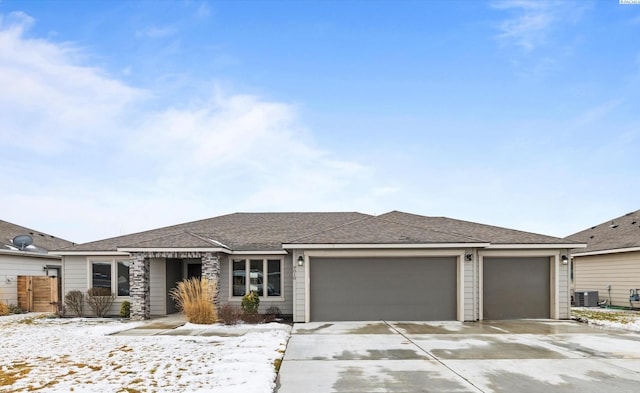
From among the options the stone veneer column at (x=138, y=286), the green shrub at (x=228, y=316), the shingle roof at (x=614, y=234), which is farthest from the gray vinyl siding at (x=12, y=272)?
the shingle roof at (x=614, y=234)

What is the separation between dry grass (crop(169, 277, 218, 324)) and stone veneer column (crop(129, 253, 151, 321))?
1.61 m

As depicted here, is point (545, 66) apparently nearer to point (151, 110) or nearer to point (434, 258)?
point (434, 258)

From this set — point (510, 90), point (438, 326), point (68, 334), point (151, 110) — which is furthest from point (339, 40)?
point (68, 334)

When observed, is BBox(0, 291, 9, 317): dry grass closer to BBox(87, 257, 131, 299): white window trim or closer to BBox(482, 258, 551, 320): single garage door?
BBox(87, 257, 131, 299): white window trim

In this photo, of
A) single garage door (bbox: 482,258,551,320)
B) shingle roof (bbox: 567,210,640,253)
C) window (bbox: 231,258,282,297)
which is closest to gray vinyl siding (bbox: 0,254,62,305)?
window (bbox: 231,258,282,297)

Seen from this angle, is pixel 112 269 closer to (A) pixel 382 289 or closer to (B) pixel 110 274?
(B) pixel 110 274

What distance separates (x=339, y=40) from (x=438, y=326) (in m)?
9.62

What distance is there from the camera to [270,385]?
6805 mm

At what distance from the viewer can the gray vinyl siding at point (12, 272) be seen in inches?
731

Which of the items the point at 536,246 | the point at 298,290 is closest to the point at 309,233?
the point at 298,290

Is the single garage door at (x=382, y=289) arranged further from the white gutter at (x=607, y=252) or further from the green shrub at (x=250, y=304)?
the white gutter at (x=607, y=252)

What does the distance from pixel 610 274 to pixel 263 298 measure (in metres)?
14.5

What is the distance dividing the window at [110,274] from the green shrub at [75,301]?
534mm

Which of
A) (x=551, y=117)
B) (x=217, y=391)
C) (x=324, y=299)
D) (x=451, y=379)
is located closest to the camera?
(x=217, y=391)
